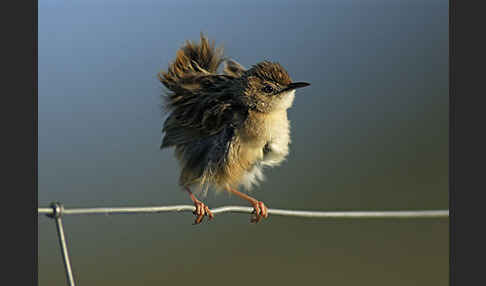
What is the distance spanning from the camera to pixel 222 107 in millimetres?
3178

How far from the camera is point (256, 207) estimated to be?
333 cm

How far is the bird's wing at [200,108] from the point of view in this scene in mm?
3203

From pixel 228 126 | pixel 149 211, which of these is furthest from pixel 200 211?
pixel 149 211

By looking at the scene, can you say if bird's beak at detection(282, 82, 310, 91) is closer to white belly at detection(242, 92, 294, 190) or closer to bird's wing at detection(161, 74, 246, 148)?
white belly at detection(242, 92, 294, 190)

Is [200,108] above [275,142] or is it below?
above

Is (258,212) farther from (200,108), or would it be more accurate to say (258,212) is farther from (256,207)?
(200,108)

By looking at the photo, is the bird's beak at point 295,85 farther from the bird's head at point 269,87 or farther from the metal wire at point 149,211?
the metal wire at point 149,211

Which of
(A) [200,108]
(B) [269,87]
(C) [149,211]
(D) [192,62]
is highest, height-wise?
(D) [192,62]

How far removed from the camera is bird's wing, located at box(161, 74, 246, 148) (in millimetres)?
3203

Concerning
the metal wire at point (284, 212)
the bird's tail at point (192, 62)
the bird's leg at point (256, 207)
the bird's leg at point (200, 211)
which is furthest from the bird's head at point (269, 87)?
the metal wire at point (284, 212)

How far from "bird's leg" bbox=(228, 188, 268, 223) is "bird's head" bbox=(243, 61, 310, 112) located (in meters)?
0.59

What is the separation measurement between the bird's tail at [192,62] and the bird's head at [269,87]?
415 mm

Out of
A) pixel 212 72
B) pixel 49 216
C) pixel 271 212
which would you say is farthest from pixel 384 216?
pixel 212 72

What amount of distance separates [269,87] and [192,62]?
63cm
